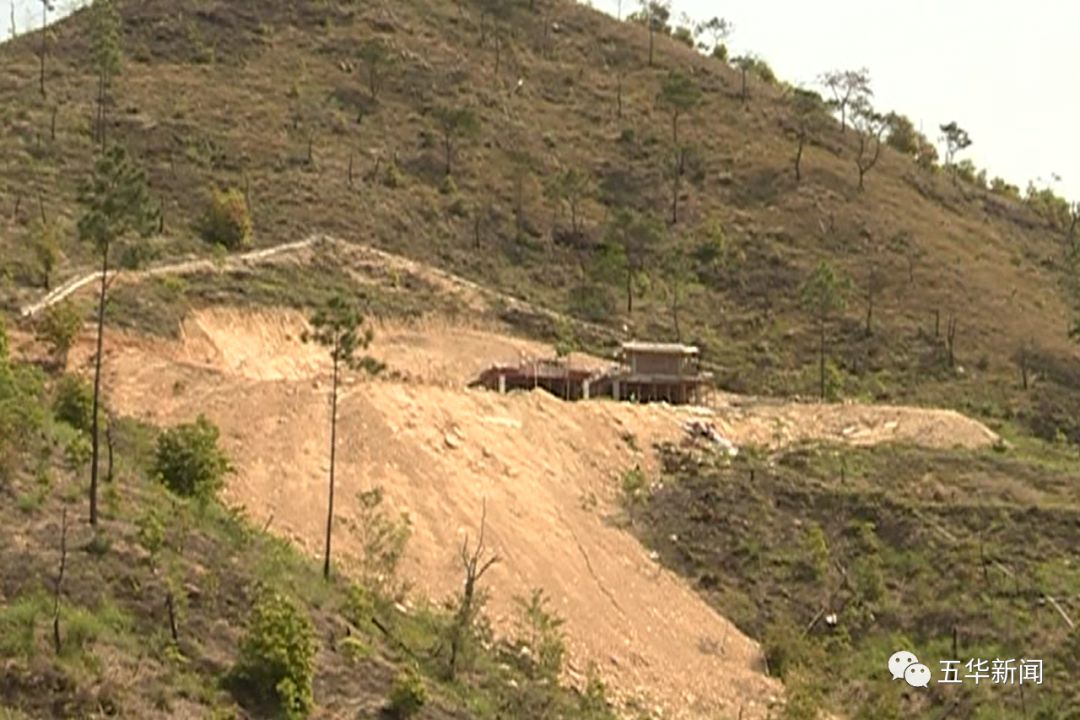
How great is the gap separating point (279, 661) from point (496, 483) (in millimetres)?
14631

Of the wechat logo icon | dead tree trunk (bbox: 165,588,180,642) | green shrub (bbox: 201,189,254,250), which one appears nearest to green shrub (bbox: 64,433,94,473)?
dead tree trunk (bbox: 165,588,180,642)

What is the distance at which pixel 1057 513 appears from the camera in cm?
4288

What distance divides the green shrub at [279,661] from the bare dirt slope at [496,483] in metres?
7.92

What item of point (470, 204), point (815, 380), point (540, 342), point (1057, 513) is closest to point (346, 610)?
point (1057, 513)

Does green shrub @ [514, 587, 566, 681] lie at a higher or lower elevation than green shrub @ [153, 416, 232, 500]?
lower

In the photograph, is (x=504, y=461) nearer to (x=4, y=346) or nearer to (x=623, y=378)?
(x=4, y=346)

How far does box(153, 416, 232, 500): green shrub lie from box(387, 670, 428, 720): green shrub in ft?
26.1

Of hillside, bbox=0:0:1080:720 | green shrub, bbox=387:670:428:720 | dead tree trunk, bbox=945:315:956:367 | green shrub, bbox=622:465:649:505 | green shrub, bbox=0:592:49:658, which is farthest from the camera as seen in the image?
dead tree trunk, bbox=945:315:956:367

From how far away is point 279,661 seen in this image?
2630cm

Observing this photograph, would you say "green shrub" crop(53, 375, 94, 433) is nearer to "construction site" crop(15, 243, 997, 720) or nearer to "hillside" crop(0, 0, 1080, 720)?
"hillside" crop(0, 0, 1080, 720)

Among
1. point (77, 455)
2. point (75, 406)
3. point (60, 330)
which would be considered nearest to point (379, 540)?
point (77, 455)

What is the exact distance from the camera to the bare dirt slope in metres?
35.7

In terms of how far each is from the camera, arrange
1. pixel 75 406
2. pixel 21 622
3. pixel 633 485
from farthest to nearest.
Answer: pixel 633 485
pixel 75 406
pixel 21 622

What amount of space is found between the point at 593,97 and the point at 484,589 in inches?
2256
